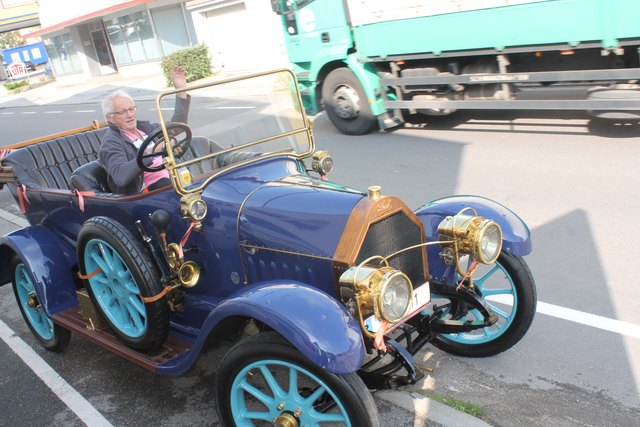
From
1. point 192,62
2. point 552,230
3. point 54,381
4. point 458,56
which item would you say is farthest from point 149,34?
point 54,381

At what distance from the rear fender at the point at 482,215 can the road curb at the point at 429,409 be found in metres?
0.64

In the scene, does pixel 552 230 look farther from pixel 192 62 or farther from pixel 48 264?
pixel 192 62

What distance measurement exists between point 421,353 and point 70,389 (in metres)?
2.12

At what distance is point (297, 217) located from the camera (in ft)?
9.01

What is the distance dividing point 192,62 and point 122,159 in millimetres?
19029

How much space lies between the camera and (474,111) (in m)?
9.36

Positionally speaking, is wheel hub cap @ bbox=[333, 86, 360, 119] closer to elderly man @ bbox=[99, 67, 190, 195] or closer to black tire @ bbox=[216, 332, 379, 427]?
elderly man @ bbox=[99, 67, 190, 195]

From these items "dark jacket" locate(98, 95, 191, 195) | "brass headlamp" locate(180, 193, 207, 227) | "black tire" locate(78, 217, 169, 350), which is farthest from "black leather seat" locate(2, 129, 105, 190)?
"brass headlamp" locate(180, 193, 207, 227)

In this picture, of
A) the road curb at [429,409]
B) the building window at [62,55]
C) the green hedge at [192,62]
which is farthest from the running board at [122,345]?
the building window at [62,55]

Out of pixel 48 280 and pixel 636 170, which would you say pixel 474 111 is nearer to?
pixel 636 170

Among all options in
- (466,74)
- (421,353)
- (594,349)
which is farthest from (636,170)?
(421,353)

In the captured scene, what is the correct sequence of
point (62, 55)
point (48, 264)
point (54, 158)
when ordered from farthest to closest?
point (62, 55) < point (54, 158) < point (48, 264)

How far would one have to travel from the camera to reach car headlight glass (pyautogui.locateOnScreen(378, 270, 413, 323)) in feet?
7.57

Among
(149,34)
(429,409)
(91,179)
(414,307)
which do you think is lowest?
(429,409)
